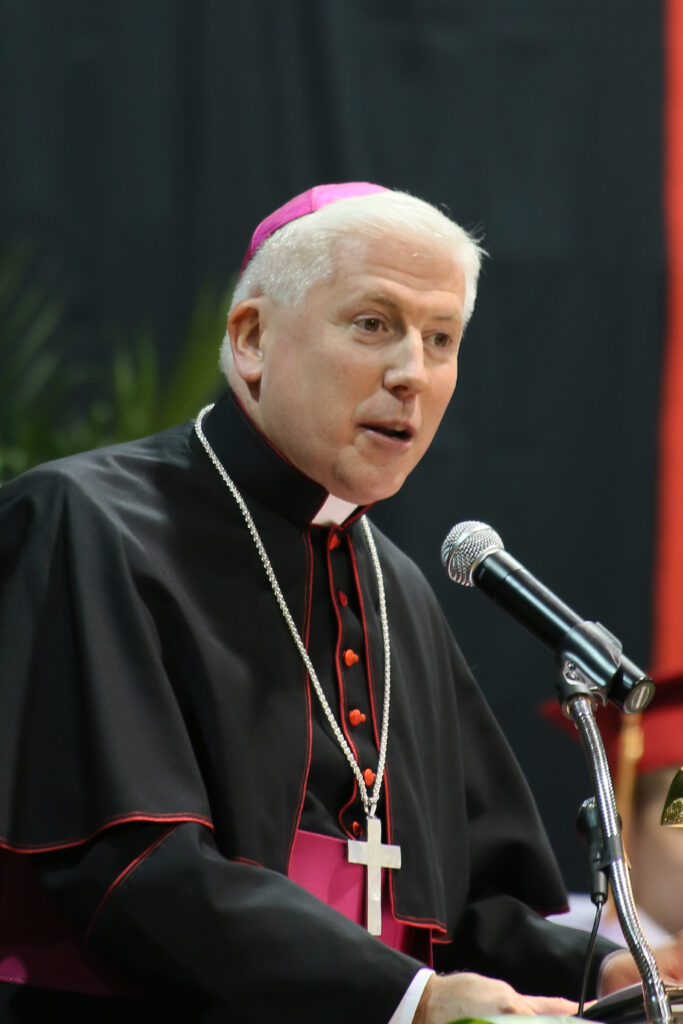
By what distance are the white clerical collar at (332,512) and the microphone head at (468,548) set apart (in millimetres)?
460

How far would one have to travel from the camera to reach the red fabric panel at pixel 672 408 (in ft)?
15.0

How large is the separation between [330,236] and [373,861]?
3.12ft

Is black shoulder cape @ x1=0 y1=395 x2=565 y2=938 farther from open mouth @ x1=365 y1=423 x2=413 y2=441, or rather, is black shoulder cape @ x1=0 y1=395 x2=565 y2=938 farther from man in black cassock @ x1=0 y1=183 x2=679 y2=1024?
open mouth @ x1=365 y1=423 x2=413 y2=441

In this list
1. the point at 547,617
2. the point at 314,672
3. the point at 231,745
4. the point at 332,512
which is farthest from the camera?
the point at 332,512

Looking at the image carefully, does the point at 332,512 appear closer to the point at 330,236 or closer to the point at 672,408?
the point at 330,236

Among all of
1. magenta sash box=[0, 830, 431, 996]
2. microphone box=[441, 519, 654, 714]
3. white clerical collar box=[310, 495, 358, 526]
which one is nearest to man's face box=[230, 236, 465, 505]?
white clerical collar box=[310, 495, 358, 526]

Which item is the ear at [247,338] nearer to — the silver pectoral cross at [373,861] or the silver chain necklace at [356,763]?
the silver chain necklace at [356,763]

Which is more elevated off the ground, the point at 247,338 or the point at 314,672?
the point at 247,338

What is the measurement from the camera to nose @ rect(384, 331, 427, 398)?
7.01 ft

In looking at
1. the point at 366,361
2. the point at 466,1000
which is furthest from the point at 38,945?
the point at 366,361

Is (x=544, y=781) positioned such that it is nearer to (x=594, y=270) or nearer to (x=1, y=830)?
(x=594, y=270)

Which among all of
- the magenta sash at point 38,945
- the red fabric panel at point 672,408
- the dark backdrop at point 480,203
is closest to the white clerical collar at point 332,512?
the magenta sash at point 38,945

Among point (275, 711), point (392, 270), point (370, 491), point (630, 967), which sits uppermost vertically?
point (392, 270)

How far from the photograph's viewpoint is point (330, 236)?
85.7 inches
